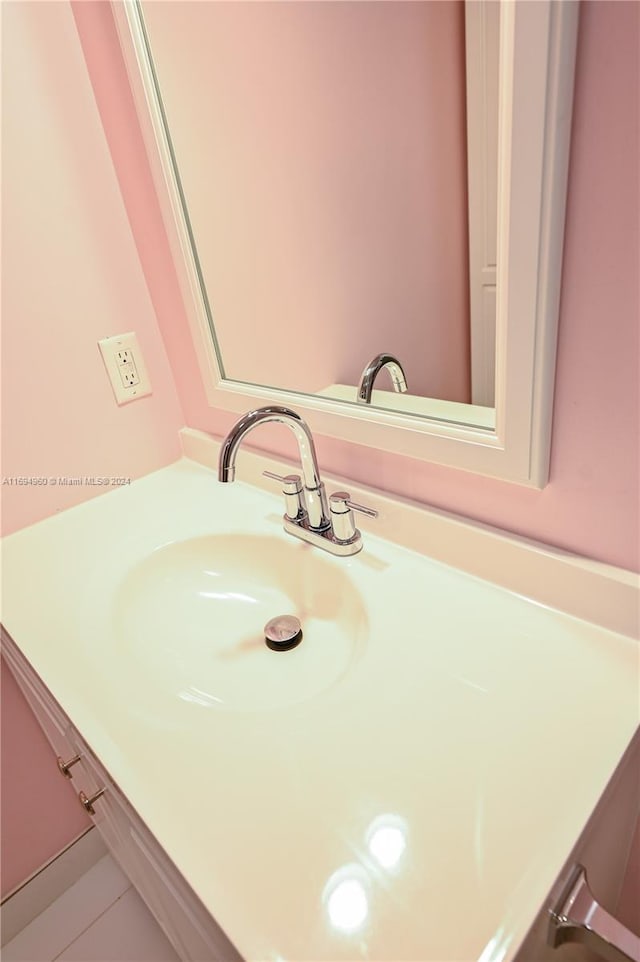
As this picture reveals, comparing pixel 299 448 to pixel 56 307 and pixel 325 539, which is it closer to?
pixel 325 539

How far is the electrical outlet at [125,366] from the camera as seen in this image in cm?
101

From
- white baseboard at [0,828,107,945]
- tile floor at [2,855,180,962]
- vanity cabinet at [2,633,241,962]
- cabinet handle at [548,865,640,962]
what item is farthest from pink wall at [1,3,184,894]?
cabinet handle at [548,865,640,962]

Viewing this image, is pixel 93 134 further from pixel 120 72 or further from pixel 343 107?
pixel 343 107

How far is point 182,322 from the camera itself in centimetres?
100

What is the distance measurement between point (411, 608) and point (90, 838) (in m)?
1.19

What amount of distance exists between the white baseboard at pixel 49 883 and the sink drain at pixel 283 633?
3.15 feet

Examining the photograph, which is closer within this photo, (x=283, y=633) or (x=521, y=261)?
(x=521, y=261)

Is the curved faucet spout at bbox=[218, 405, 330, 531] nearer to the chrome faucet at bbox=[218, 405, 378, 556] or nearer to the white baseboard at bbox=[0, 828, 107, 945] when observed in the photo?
the chrome faucet at bbox=[218, 405, 378, 556]

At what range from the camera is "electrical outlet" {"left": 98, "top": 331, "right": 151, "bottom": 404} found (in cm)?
101

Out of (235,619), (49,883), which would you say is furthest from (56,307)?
(49,883)

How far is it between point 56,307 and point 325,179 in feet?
1.74

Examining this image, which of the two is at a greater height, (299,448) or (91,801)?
(299,448)

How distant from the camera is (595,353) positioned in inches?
19.0

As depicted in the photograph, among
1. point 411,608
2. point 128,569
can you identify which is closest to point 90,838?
point 128,569
